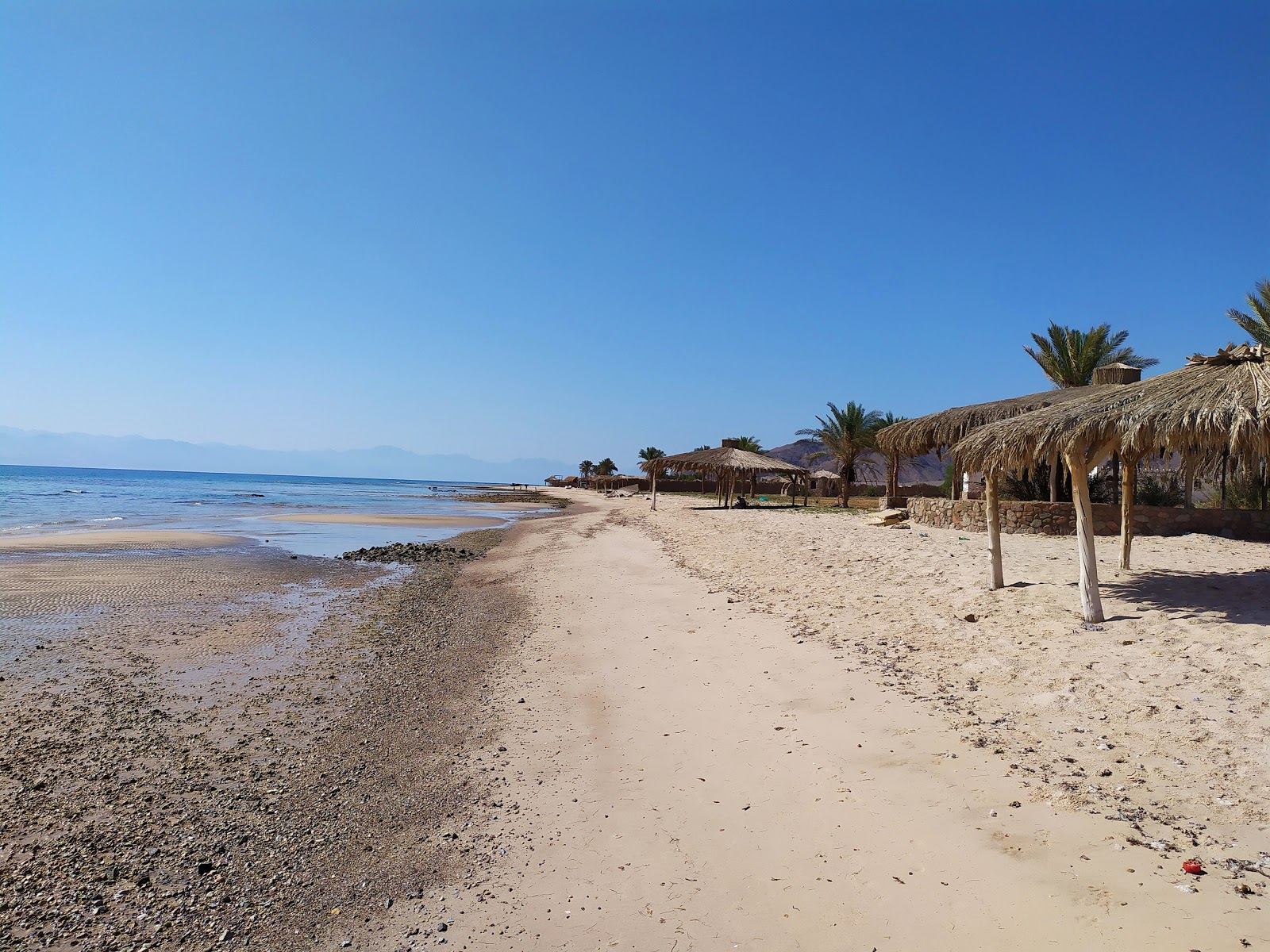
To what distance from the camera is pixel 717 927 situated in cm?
279

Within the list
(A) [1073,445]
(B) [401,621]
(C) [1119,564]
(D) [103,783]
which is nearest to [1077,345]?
(C) [1119,564]

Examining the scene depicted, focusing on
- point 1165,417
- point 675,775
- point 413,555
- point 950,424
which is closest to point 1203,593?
point 1165,417

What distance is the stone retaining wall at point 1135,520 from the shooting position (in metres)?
11.3

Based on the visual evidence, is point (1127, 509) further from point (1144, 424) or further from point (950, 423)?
point (950, 423)

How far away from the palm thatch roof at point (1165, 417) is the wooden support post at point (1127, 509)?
1.08 m

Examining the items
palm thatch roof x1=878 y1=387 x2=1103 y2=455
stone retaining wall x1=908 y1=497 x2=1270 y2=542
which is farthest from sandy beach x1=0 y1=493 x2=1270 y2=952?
palm thatch roof x1=878 y1=387 x2=1103 y2=455

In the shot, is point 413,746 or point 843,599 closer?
point 413,746

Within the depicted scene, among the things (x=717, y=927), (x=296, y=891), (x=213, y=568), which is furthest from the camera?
(x=213, y=568)

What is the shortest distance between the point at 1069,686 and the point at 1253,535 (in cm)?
930

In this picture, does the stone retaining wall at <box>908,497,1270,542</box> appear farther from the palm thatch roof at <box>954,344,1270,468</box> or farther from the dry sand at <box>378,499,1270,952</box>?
the palm thatch roof at <box>954,344,1270,468</box>

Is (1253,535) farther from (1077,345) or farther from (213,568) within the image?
(213,568)

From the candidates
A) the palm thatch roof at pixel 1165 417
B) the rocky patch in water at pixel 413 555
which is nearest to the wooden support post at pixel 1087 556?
the palm thatch roof at pixel 1165 417

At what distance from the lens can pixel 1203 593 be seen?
22.5ft

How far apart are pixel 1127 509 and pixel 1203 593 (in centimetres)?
188
